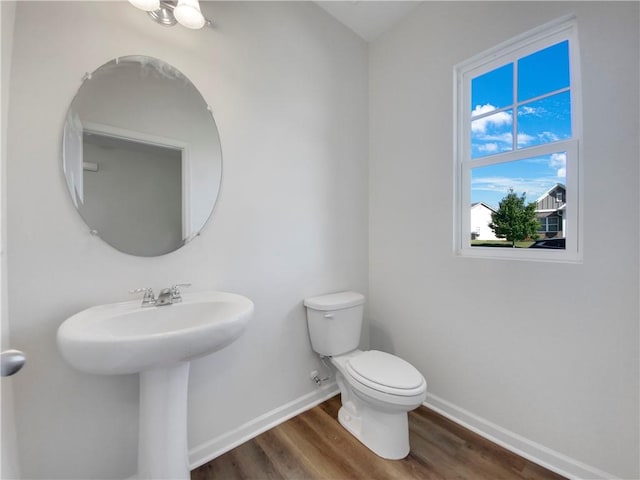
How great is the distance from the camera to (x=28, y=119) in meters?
0.95

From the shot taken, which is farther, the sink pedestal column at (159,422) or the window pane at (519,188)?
the window pane at (519,188)

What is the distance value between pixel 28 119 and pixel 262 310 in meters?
1.24

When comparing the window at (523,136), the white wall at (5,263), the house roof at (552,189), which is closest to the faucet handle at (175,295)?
the white wall at (5,263)

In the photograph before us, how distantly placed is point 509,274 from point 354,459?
1.25 meters

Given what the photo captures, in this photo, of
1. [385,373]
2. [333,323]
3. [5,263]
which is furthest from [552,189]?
[5,263]

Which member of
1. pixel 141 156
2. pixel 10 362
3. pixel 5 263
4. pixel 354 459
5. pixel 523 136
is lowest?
pixel 354 459

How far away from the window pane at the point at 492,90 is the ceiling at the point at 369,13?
71cm

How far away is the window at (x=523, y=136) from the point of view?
4.25 ft

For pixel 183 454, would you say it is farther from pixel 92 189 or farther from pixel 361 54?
pixel 361 54

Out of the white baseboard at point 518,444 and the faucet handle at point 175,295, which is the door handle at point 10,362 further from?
the white baseboard at point 518,444

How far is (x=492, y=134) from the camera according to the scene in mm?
1577

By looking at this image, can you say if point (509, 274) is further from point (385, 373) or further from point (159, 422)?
point (159, 422)

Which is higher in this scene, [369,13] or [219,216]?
[369,13]

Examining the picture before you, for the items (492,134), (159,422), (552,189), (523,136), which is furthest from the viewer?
(492,134)
